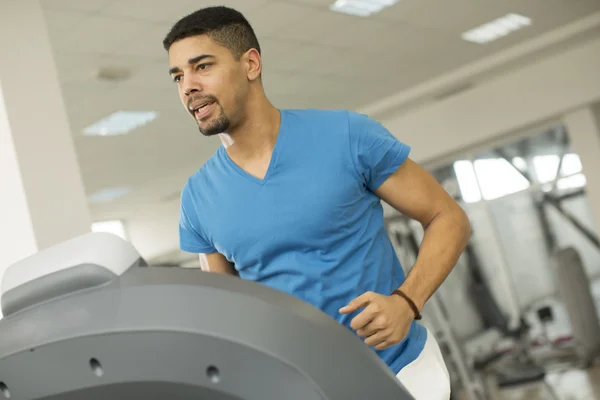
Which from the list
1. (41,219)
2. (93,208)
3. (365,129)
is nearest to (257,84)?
(365,129)

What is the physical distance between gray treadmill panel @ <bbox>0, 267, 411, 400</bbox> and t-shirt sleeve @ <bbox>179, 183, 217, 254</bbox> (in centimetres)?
67

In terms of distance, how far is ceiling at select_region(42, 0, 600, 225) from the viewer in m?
4.51

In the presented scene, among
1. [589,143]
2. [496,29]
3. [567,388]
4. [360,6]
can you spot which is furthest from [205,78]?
[589,143]

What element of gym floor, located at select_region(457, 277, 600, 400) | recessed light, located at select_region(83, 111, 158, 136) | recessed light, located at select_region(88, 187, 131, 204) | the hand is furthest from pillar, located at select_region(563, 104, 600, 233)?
the hand

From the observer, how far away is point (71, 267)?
1.84 feet

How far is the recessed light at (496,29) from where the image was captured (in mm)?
6398

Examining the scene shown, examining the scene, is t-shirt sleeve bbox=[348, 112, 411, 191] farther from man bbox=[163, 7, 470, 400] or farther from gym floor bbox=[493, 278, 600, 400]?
gym floor bbox=[493, 278, 600, 400]

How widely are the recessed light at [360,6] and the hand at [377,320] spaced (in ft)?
13.9

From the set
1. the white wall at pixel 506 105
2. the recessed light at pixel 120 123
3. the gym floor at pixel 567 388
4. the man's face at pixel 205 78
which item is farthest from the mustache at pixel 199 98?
the white wall at pixel 506 105

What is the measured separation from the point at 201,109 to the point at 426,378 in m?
0.54

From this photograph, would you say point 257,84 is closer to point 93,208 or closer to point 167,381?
point 167,381

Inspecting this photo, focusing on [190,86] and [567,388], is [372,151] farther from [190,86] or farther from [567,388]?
[567,388]

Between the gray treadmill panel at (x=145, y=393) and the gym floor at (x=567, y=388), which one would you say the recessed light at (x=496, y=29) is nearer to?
the gym floor at (x=567, y=388)

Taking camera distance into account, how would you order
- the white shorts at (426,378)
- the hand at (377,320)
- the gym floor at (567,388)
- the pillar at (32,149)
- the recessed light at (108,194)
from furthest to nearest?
the recessed light at (108,194) < the gym floor at (567,388) < the pillar at (32,149) < the white shorts at (426,378) < the hand at (377,320)
